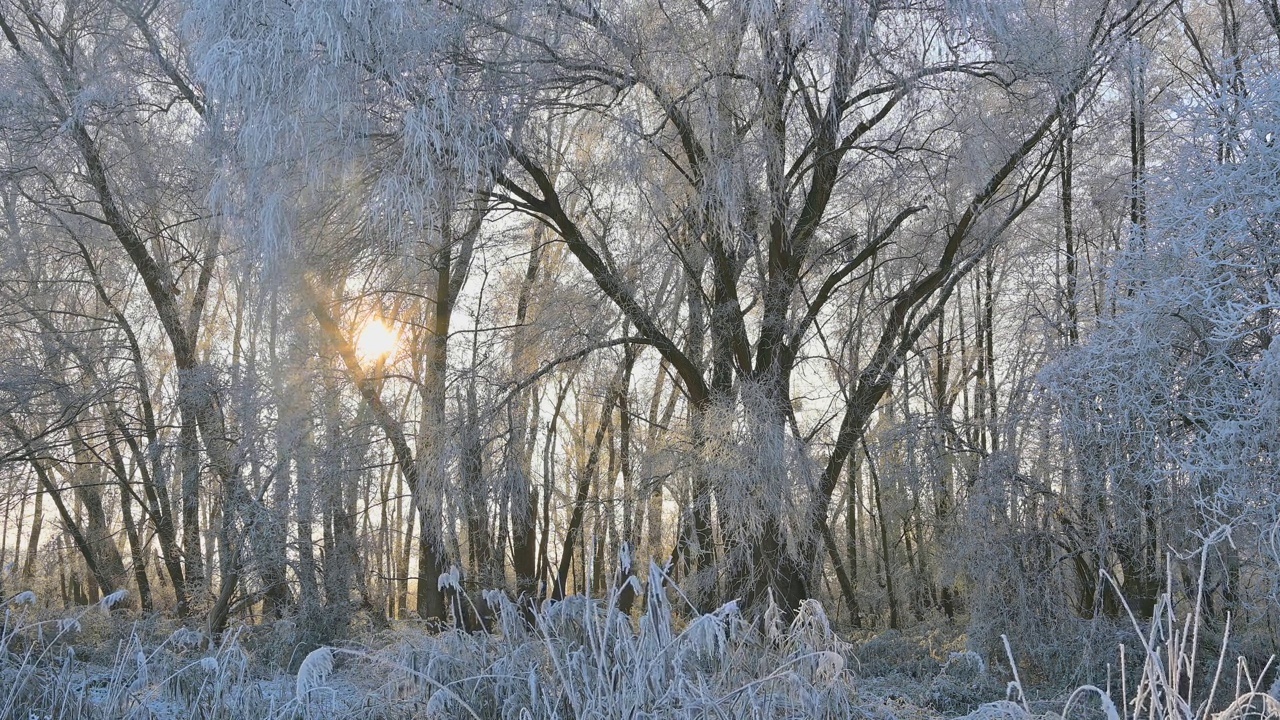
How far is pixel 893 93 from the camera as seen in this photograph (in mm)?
8352

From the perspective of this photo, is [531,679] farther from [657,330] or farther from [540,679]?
[657,330]

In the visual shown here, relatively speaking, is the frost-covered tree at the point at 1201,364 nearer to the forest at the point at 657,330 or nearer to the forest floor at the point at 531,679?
the forest at the point at 657,330

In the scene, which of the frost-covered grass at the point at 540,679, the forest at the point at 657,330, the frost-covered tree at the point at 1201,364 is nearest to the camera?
the frost-covered grass at the point at 540,679

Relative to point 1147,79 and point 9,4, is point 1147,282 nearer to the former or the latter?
point 1147,79

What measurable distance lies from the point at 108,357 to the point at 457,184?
647cm

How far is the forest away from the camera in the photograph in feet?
18.3

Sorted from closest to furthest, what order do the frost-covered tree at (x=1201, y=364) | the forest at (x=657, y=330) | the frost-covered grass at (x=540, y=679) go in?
1. the frost-covered grass at (x=540, y=679)
2. the forest at (x=657, y=330)
3. the frost-covered tree at (x=1201, y=364)

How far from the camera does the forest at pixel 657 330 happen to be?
5570mm

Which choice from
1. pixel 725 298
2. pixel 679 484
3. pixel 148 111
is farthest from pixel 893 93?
pixel 148 111

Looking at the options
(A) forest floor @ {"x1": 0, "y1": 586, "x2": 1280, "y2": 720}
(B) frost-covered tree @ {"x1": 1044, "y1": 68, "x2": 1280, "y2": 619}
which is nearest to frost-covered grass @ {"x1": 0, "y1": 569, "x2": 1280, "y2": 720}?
(A) forest floor @ {"x1": 0, "y1": 586, "x2": 1280, "y2": 720}

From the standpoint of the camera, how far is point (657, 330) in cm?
879

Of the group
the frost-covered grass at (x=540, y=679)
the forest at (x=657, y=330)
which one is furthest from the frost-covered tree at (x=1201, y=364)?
the frost-covered grass at (x=540, y=679)

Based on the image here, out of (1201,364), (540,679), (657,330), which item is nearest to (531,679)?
(540,679)

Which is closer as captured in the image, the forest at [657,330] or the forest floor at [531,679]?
the forest floor at [531,679]
